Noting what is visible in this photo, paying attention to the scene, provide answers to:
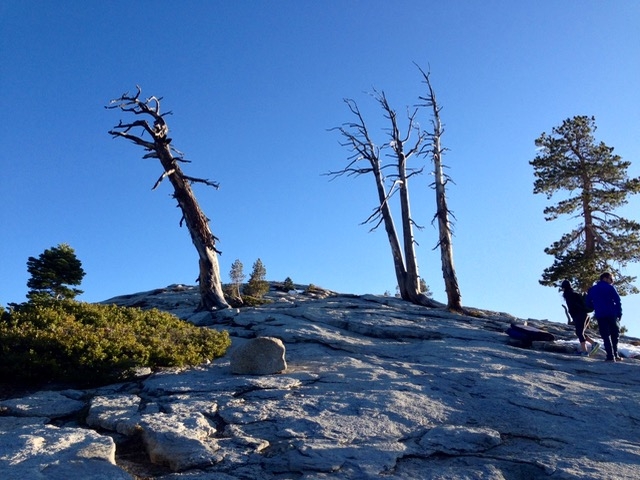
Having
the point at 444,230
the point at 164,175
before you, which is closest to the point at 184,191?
the point at 164,175

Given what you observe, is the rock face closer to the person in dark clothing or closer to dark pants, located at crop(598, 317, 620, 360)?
dark pants, located at crop(598, 317, 620, 360)

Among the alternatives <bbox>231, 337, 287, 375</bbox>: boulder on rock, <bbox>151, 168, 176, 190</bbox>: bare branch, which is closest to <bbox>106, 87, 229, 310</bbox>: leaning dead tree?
<bbox>151, 168, 176, 190</bbox>: bare branch

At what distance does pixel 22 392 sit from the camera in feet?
26.9

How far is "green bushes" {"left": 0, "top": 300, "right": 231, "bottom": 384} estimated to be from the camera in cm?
862

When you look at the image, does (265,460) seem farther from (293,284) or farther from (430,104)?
(293,284)

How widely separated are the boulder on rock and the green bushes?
3.94 ft

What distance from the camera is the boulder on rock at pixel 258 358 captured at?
903 cm

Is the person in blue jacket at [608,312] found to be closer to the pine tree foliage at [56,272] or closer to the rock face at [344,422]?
the rock face at [344,422]

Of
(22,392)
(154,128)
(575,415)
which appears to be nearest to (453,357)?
(575,415)

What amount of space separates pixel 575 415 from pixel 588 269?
1881 centimetres

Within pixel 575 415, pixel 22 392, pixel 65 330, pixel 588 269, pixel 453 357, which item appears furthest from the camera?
pixel 588 269

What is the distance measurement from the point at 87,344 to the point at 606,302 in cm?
1047

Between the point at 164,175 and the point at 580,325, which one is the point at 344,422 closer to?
the point at 580,325

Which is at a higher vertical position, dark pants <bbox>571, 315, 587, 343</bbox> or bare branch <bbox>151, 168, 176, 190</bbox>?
bare branch <bbox>151, 168, 176, 190</bbox>
